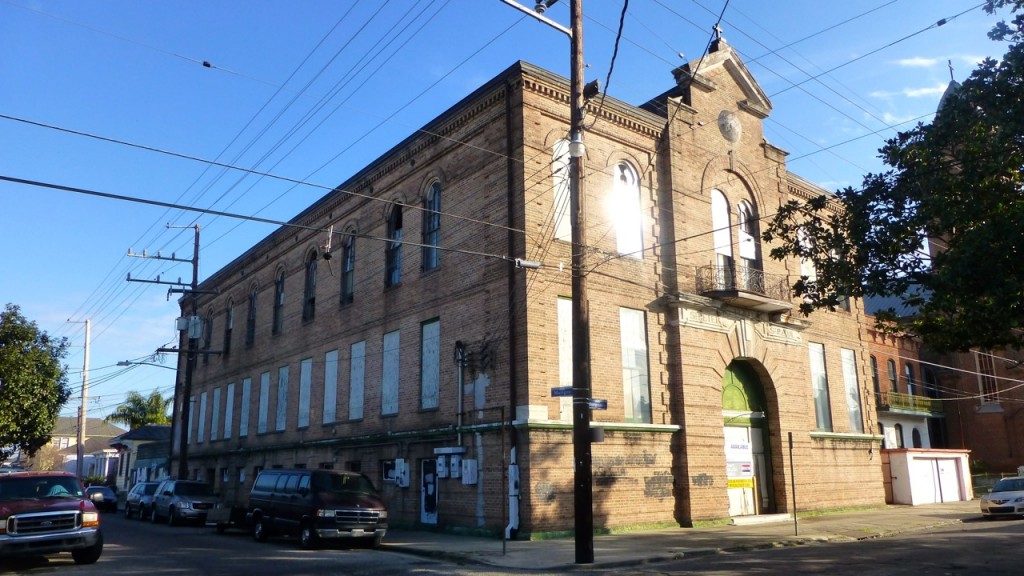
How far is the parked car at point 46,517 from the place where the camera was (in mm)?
12922

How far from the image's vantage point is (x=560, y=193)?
20844 millimetres

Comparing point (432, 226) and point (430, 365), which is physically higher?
point (432, 226)

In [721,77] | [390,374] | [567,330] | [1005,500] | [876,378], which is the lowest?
[1005,500]

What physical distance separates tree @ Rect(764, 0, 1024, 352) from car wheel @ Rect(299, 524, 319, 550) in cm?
1192

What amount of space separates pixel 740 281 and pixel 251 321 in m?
23.1

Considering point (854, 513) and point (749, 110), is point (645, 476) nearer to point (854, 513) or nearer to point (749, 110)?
point (854, 513)

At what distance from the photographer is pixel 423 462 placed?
73.3ft

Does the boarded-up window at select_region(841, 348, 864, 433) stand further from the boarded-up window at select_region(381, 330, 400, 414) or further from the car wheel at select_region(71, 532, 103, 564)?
the car wheel at select_region(71, 532, 103, 564)

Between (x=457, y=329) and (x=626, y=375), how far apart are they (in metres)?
4.88

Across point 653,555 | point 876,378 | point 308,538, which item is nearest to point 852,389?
point 876,378

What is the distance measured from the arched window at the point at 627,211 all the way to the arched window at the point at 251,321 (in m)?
20.7

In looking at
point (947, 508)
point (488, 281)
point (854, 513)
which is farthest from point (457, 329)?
point (947, 508)

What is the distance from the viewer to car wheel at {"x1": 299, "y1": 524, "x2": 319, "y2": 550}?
1711 cm

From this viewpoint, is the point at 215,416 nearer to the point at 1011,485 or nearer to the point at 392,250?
the point at 392,250
